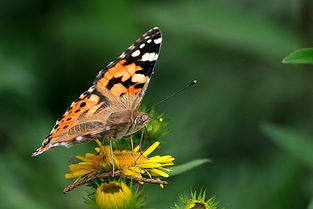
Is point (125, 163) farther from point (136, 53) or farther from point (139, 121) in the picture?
point (136, 53)

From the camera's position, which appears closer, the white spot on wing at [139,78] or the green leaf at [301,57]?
the green leaf at [301,57]

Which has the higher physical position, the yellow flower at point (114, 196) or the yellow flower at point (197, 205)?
the yellow flower at point (114, 196)

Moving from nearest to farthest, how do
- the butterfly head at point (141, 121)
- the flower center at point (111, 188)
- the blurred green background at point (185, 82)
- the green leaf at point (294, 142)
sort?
the flower center at point (111, 188) → the butterfly head at point (141, 121) → the green leaf at point (294, 142) → the blurred green background at point (185, 82)

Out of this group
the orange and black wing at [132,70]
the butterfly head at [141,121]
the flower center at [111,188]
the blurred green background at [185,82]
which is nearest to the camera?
the flower center at [111,188]

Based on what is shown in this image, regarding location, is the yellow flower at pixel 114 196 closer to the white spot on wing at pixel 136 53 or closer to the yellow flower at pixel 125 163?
the yellow flower at pixel 125 163

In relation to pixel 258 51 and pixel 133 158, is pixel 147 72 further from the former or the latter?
pixel 258 51

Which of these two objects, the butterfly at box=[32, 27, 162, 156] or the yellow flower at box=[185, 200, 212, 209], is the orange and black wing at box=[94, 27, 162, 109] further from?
the yellow flower at box=[185, 200, 212, 209]

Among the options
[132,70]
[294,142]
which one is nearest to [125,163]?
[132,70]

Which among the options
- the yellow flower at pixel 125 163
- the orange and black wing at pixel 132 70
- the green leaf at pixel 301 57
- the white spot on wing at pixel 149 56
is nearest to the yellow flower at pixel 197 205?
the yellow flower at pixel 125 163
